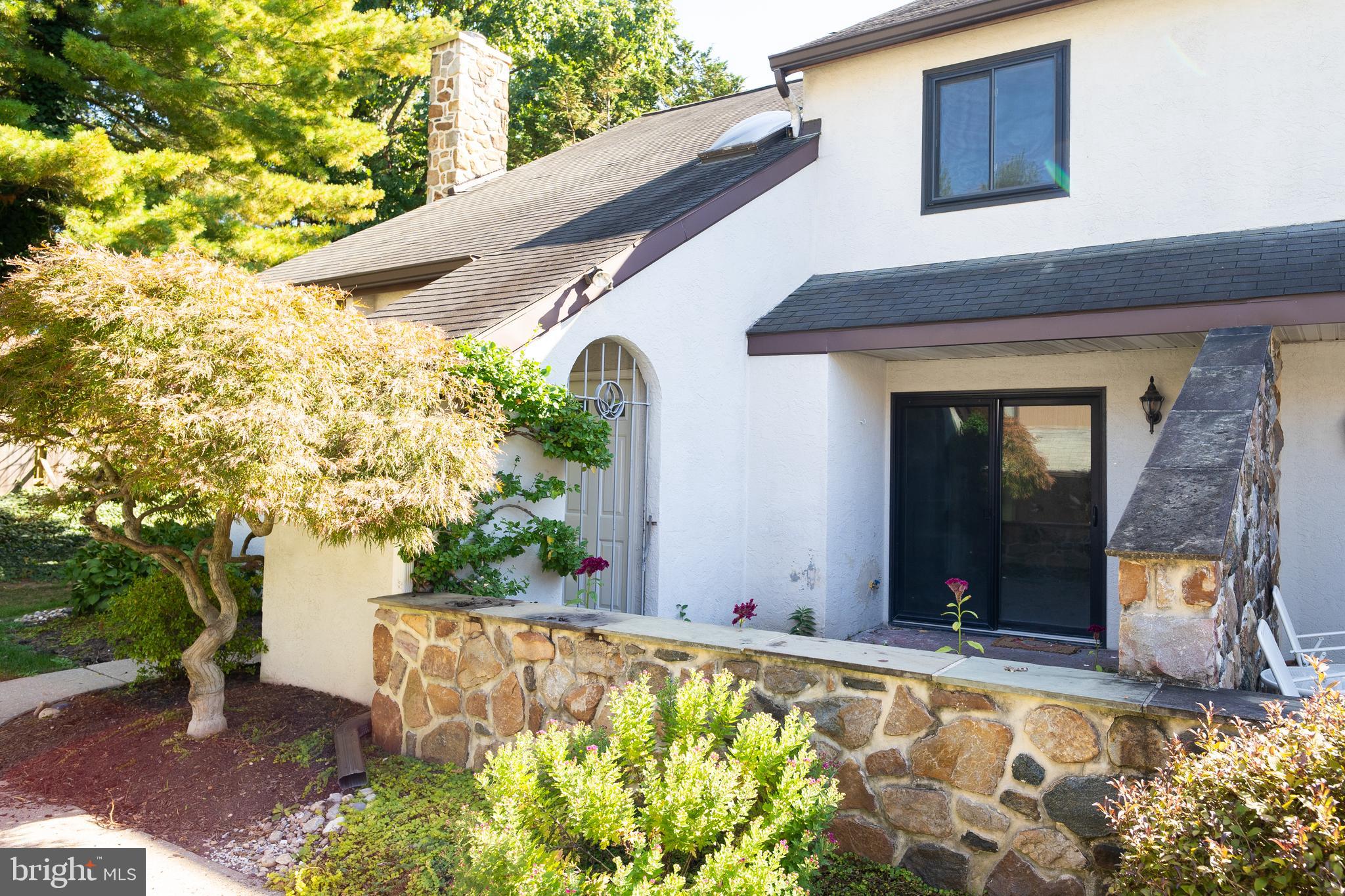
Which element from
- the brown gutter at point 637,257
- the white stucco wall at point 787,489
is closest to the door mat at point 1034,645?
the white stucco wall at point 787,489

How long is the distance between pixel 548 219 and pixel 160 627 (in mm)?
4773

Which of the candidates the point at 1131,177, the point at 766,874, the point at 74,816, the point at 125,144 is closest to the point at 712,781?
the point at 766,874

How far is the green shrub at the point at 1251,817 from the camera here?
2184mm

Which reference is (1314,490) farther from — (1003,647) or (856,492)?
(856,492)

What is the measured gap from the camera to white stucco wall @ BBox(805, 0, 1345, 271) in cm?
652

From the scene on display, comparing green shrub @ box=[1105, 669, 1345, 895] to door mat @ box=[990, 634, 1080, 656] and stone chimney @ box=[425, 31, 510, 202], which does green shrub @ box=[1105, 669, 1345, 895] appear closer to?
door mat @ box=[990, 634, 1080, 656]

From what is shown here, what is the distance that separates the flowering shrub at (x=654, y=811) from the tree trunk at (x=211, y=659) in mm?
3094

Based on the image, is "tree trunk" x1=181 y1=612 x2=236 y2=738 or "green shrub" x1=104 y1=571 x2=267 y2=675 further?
"green shrub" x1=104 y1=571 x2=267 y2=675

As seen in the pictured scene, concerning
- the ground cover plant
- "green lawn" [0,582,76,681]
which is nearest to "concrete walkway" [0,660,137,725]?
"green lawn" [0,582,76,681]

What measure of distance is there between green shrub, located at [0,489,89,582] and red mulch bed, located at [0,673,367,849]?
18.4ft

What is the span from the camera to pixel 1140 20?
708cm

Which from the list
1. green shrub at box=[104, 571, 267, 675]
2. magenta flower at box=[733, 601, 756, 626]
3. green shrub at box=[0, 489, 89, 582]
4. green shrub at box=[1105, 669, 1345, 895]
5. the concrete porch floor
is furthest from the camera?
green shrub at box=[0, 489, 89, 582]

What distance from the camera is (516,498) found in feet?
19.3

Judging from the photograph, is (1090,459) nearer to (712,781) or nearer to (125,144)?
(712,781)
